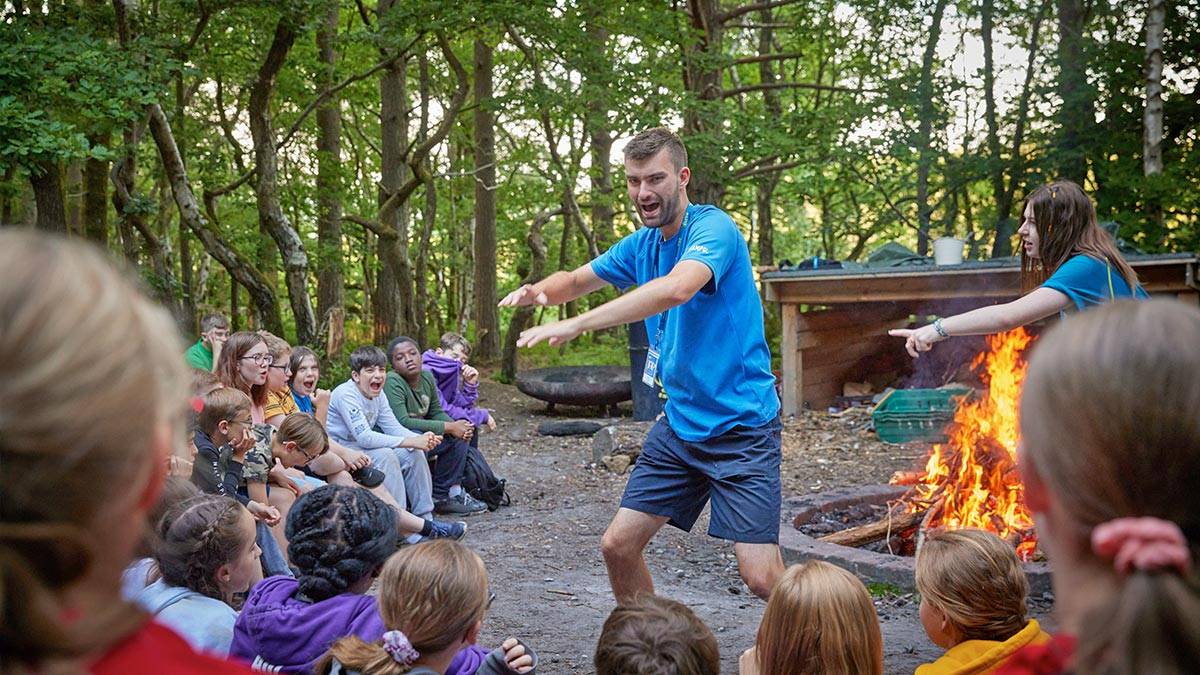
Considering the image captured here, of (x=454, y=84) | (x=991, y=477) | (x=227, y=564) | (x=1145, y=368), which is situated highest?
→ (x=454, y=84)

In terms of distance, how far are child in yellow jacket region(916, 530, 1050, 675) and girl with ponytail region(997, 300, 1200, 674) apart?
5.76 feet

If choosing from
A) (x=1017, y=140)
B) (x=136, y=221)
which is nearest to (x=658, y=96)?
(x=1017, y=140)

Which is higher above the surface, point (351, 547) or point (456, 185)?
point (456, 185)

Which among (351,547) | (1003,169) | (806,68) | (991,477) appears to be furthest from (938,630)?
(806,68)

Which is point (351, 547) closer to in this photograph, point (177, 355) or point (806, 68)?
point (177, 355)

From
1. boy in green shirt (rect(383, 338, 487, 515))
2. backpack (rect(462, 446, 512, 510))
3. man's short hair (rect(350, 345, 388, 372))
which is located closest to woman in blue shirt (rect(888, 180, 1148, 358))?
man's short hair (rect(350, 345, 388, 372))

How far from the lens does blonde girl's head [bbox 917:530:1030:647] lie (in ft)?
9.49

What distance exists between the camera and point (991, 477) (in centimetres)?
627

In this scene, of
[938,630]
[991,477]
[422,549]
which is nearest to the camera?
[422,549]

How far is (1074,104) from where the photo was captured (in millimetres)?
14938

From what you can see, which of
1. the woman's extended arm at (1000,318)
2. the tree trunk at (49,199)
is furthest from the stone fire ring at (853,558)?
the tree trunk at (49,199)

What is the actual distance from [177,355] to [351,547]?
2129 mm

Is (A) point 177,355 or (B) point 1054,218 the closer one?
(A) point 177,355

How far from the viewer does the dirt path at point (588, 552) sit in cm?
510
